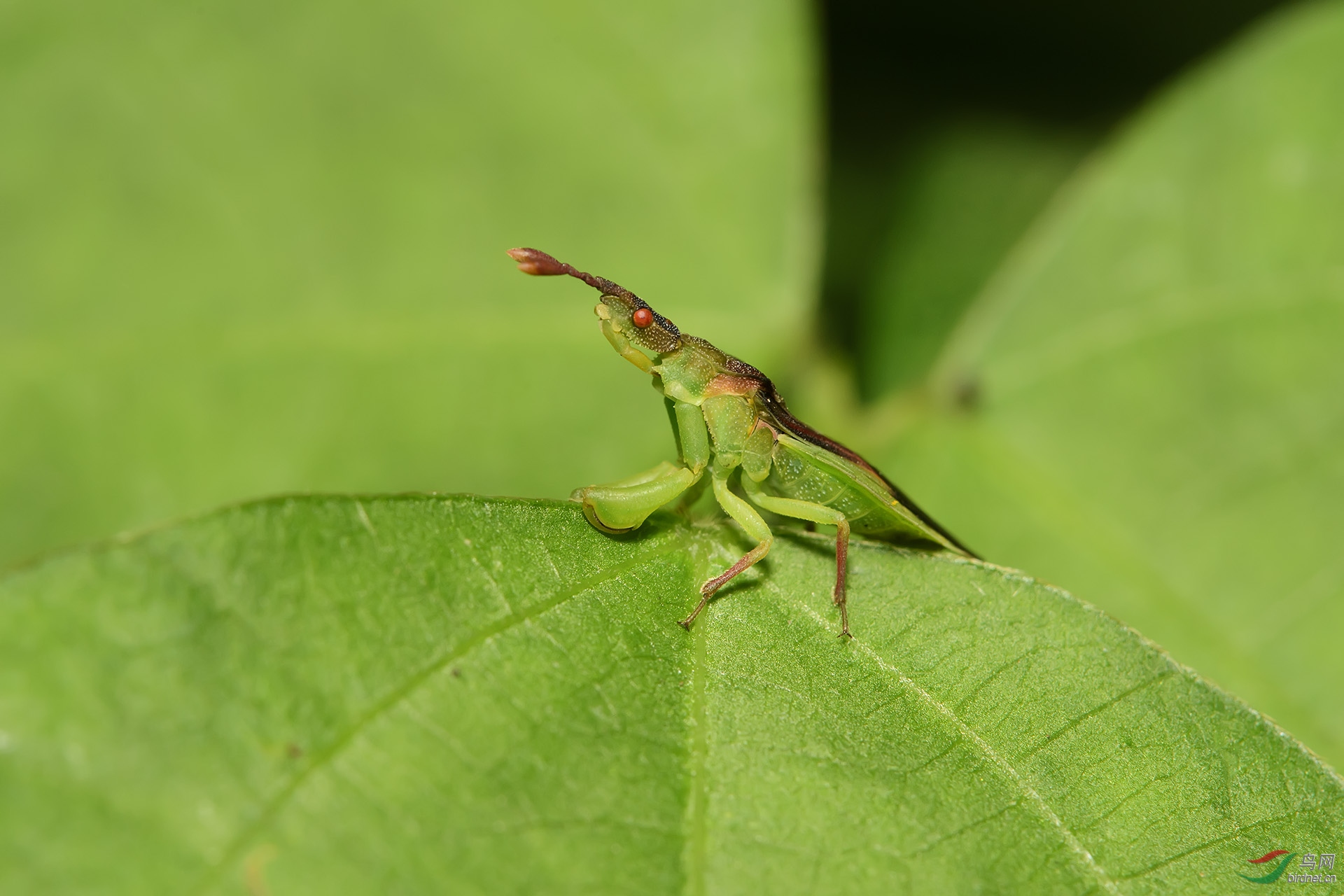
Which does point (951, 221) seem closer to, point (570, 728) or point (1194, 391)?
point (1194, 391)

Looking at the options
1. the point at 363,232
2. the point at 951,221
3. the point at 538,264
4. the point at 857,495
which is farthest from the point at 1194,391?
the point at 363,232

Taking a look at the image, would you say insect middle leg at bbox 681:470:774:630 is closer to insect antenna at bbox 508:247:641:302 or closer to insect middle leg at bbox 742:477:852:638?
insect middle leg at bbox 742:477:852:638

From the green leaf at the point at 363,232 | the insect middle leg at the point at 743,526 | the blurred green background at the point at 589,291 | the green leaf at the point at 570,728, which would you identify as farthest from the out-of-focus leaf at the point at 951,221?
the green leaf at the point at 570,728

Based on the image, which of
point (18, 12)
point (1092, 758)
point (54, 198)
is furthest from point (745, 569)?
point (18, 12)

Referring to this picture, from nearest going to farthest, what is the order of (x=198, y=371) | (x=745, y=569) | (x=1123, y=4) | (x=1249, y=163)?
(x=745, y=569)
(x=198, y=371)
(x=1249, y=163)
(x=1123, y=4)

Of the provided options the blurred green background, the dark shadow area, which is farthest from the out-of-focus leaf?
the blurred green background

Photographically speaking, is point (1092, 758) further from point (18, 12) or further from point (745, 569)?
point (18, 12)
